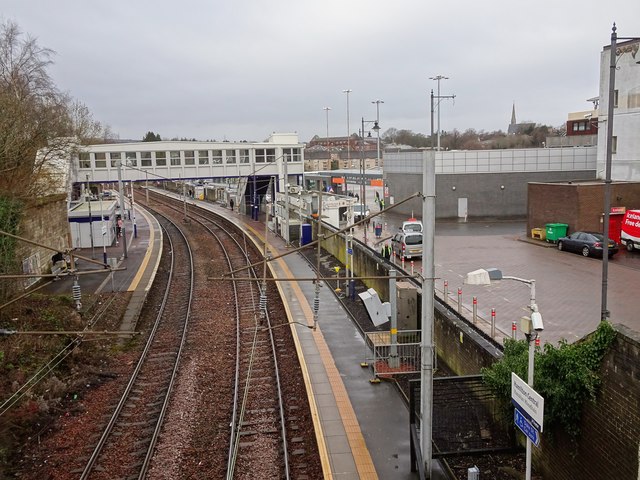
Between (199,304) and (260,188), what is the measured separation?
95.0 feet

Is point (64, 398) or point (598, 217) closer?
point (64, 398)

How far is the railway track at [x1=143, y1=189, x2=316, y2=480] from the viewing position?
370 inches

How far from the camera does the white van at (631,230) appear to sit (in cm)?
2345

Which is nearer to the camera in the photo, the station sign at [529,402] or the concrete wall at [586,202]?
the station sign at [529,402]

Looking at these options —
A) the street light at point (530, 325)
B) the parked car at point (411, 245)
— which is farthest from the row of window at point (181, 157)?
the street light at point (530, 325)

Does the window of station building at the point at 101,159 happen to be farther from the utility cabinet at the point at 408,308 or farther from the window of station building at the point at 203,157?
the utility cabinet at the point at 408,308

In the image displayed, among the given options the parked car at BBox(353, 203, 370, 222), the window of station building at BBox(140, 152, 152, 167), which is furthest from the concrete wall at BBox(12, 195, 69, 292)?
the parked car at BBox(353, 203, 370, 222)

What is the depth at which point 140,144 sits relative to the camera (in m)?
39.6

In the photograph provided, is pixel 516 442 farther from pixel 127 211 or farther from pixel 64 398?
pixel 127 211

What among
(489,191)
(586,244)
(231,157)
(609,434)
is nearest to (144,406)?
(609,434)

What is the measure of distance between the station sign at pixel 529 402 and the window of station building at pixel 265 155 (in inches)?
1478

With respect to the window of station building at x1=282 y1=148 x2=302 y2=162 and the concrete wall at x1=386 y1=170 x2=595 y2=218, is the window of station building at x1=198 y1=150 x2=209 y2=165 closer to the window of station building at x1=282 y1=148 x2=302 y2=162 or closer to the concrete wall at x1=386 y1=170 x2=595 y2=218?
the window of station building at x1=282 y1=148 x2=302 y2=162

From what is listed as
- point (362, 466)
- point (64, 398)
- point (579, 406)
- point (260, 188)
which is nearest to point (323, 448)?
point (362, 466)

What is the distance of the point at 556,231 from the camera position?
27062 mm
